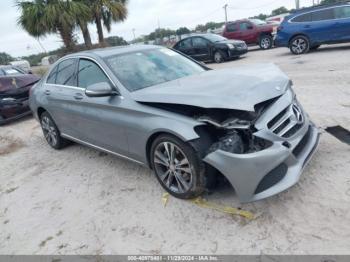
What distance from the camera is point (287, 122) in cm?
352

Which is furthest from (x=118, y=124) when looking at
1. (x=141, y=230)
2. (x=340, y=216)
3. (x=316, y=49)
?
(x=316, y=49)

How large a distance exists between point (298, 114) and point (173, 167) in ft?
4.92

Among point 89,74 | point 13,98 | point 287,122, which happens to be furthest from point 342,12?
point 13,98

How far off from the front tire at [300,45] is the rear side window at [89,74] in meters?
10.3

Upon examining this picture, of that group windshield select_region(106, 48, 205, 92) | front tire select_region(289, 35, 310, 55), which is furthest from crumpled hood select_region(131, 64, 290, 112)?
front tire select_region(289, 35, 310, 55)

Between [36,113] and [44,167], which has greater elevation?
[36,113]

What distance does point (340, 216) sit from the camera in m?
3.07

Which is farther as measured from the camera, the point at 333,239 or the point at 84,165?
the point at 84,165

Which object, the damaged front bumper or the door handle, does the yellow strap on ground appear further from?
the door handle

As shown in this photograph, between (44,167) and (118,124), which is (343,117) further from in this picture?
(44,167)

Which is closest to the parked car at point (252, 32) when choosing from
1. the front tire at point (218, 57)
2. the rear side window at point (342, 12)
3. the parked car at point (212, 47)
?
the parked car at point (212, 47)

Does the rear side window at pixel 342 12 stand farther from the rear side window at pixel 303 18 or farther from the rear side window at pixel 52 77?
the rear side window at pixel 52 77

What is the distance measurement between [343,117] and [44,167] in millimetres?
4777

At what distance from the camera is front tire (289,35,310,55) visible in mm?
12877
